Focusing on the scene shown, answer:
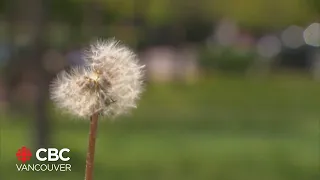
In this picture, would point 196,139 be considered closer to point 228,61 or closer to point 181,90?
point 181,90

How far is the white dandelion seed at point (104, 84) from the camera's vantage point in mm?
2246

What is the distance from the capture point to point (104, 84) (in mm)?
2248

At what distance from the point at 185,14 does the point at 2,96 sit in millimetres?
8902

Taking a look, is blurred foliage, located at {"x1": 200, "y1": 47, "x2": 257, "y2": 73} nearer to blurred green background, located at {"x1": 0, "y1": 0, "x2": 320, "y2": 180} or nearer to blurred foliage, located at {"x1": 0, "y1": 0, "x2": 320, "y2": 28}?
blurred green background, located at {"x1": 0, "y1": 0, "x2": 320, "y2": 180}

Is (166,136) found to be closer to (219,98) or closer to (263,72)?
(219,98)

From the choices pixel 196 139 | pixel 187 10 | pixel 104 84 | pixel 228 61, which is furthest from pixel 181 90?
pixel 104 84

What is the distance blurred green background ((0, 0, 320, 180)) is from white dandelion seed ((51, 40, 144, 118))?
3.21m

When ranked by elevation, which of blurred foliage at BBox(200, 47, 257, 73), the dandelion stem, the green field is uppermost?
blurred foliage at BBox(200, 47, 257, 73)

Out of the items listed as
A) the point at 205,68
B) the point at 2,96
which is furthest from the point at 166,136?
the point at 205,68

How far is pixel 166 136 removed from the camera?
11570 millimetres

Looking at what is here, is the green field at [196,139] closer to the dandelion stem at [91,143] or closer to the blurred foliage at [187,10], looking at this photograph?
the blurred foliage at [187,10]

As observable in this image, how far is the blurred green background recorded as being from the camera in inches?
344

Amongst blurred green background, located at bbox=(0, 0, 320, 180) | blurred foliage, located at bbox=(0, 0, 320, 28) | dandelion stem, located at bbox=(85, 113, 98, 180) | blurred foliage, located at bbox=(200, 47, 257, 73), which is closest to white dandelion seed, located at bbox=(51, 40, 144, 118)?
dandelion stem, located at bbox=(85, 113, 98, 180)

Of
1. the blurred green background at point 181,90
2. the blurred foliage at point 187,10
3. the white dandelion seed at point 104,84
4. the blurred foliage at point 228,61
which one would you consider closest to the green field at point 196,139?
the blurred green background at point 181,90
